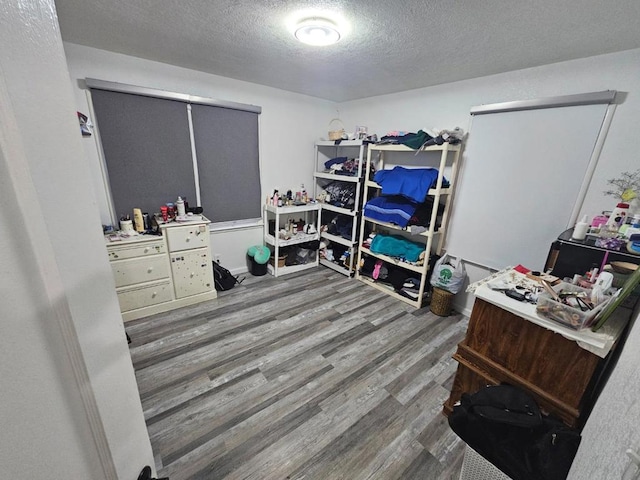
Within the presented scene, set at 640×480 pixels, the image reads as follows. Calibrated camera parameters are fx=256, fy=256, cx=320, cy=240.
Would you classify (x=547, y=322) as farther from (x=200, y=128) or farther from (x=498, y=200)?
(x=200, y=128)

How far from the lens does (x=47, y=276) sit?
0.36 m

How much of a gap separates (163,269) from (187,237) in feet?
1.24

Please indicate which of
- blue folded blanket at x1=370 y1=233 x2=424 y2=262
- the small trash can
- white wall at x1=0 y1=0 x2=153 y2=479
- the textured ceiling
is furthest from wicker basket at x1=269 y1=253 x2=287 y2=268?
white wall at x1=0 y1=0 x2=153 y2=479

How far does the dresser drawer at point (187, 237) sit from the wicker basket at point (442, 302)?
8.14 ft

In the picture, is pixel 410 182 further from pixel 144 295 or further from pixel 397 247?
pixel 144 295

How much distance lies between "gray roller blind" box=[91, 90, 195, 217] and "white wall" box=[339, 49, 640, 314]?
2.46 meters

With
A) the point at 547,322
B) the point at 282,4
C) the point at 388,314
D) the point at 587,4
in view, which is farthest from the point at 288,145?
the point at 547,322

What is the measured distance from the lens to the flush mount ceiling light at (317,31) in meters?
1.57

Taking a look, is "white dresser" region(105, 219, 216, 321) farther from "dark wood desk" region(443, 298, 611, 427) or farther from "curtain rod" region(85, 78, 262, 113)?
"dark wood desk" region(443, 298, 611, 427)

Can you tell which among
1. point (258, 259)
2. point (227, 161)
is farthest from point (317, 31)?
point (258, 259)

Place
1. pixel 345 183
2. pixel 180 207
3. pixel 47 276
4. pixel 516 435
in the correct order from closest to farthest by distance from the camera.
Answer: pixel 47 276
pixel 516 435
pixel 180 207
pixel 345 183

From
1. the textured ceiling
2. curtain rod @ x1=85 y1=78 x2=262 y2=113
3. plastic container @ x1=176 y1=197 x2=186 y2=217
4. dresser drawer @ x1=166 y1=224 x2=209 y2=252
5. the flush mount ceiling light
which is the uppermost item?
the textured ceiling

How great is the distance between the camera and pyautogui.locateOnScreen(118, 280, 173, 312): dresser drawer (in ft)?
7.72

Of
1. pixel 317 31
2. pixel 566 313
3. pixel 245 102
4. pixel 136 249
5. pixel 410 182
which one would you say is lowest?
pixel 136 249
